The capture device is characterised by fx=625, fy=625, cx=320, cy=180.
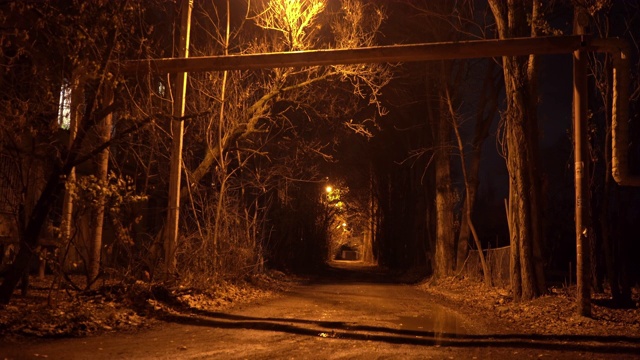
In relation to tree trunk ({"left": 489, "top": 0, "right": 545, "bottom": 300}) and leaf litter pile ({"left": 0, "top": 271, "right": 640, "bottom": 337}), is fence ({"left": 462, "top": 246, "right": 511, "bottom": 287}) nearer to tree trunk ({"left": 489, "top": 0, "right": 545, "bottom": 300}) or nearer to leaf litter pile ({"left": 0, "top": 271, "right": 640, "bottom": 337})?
leaf litter pile ({"left": 0, "top": 271, "right": 640, "bottom": 337})

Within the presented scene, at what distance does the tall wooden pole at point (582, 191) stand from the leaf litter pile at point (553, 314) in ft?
1.49

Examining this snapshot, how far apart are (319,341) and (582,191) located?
5.83m

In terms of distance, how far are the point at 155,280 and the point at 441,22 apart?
58.3ft

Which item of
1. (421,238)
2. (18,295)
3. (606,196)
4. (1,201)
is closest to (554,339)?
(606,196)

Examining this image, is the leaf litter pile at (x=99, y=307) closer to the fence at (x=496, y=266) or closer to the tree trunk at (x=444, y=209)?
the fence at (x=496, y=266)

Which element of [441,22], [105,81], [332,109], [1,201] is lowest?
[1,201]

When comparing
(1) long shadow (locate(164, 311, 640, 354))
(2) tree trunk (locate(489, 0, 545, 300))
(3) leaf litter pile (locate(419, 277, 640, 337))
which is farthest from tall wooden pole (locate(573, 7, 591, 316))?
(2) tree trunk (locate(489, 0, 545, 300))

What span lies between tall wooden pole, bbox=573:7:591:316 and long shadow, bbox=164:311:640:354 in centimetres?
158

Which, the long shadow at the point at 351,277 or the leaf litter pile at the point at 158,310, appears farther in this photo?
the long shadow at the point at 351,277

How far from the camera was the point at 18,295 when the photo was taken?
12.5 m

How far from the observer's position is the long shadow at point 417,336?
9.51 metres

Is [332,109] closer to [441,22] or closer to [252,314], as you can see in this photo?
[441,22]

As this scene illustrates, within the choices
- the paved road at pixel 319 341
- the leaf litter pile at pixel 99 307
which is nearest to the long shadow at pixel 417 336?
the paved road at pixel 319 341

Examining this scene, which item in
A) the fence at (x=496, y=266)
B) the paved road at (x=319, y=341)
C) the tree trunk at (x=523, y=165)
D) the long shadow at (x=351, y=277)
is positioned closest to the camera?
the paved road at (x=319, y=341)
